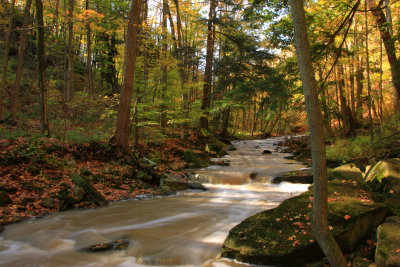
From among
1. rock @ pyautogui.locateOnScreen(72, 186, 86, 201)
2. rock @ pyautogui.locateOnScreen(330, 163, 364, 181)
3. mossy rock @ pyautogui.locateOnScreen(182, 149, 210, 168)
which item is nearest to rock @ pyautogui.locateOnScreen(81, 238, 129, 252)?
rock @ pyautogui.locateOnScreen(72, 186, 86, 201)

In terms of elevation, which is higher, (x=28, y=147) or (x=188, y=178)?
(x=28, y=147)

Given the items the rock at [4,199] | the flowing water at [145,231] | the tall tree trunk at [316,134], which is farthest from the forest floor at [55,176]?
the tall tree trunk at [316,134]

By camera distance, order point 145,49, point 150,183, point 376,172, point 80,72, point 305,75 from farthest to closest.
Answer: point 80,72 → point 145,49 → point 150,183 → point 376,172 → point 305,75

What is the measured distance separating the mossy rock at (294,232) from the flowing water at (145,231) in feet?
1.18

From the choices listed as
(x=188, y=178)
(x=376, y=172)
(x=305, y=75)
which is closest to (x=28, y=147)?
(x=188, y=178)

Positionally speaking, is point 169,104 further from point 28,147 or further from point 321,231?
point 321,231

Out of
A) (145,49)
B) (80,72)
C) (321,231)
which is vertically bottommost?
(321,231)

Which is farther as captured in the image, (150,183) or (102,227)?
(150,183)

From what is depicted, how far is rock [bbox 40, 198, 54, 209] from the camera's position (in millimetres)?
6924

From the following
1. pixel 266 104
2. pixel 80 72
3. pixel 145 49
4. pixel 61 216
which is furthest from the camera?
pixel 80 72

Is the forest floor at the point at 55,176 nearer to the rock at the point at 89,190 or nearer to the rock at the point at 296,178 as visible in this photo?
the rock at the point at 89,190

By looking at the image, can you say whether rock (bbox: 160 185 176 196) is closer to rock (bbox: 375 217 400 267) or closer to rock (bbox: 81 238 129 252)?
rock (bbox: 81 238 129 252)

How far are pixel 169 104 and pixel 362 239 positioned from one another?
10911 mm

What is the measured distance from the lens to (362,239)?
15.5ft
